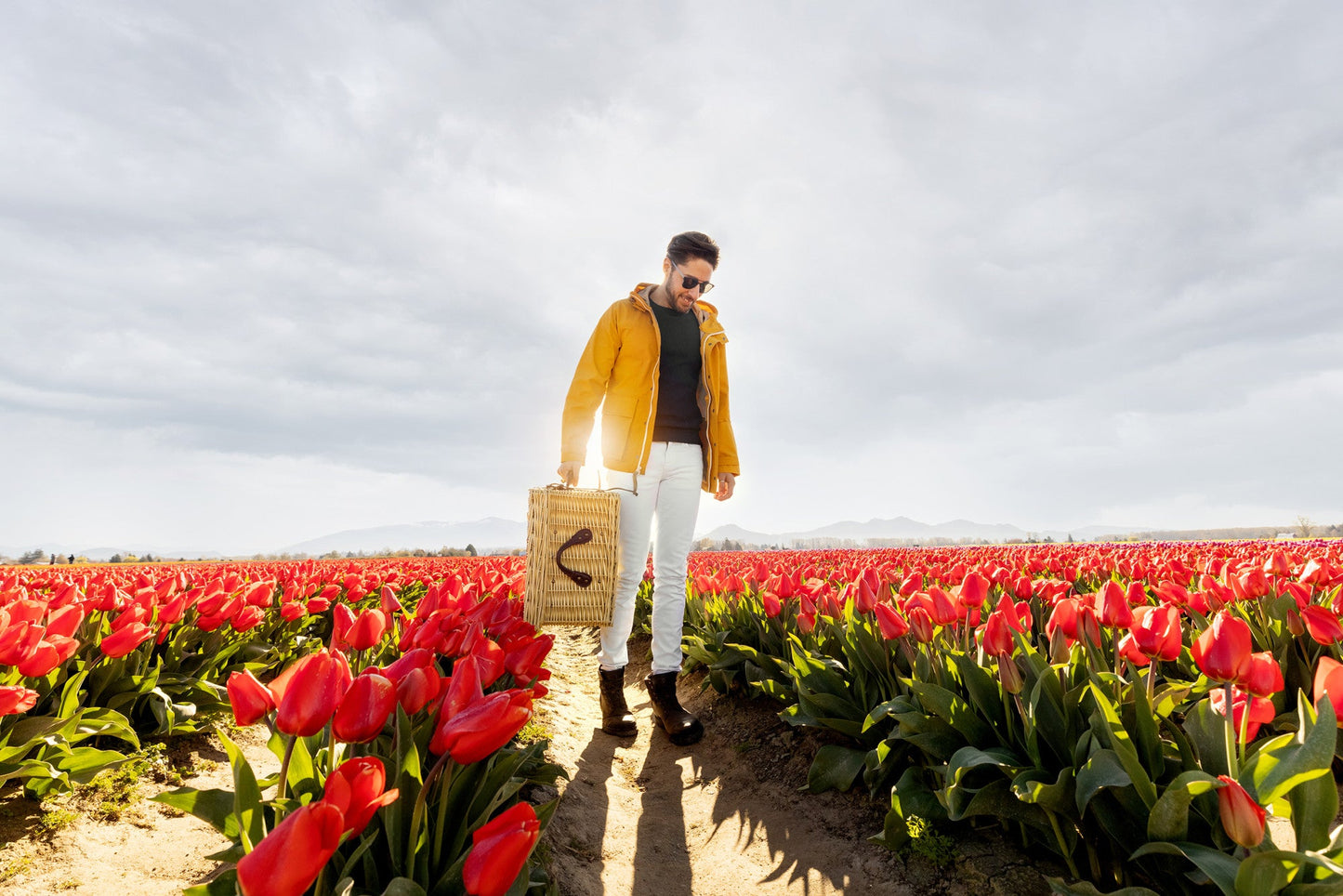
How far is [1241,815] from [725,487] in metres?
3.05

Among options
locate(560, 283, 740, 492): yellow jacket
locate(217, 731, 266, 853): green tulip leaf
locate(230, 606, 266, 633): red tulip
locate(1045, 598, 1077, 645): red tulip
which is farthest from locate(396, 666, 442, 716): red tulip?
locate(230, 606, 266, 633): red tulip

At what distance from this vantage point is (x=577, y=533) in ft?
11.3

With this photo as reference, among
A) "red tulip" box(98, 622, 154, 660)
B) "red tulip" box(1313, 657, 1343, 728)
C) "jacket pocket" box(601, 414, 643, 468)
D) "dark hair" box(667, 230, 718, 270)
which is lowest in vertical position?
"red tulip" box(98, 622, 154, 660)

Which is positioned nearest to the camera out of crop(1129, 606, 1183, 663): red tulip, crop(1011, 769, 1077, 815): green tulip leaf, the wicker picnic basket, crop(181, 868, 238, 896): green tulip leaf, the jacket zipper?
crop(181, 868, 238, 896): green tulip leaf

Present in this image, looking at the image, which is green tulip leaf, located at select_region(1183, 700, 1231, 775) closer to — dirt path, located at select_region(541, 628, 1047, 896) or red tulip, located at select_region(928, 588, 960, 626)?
dirt path, located at select_region(541, 628, 1047, 896)

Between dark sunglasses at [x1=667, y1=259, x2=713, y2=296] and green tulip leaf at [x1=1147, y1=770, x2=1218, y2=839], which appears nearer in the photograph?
green tulip leaf at [x1=1147, y1=770, x2=1218, y2=839]

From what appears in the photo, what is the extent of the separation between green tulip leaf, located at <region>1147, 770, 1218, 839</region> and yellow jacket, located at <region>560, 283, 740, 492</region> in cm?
270

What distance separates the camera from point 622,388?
155 inches

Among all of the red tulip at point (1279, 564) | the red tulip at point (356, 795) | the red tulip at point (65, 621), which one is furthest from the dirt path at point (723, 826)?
the red tulip at point (1279, 564)

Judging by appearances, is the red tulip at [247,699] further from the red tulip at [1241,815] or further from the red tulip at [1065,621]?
the red tulip at [1065,621]

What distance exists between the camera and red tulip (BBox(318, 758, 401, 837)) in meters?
1.23

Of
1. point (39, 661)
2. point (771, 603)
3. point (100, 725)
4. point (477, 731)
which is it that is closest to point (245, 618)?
point (100, 725)

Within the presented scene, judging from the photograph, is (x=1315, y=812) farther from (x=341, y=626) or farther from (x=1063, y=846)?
(x=341, y=626)

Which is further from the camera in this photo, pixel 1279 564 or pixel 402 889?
pixel 1279 564
